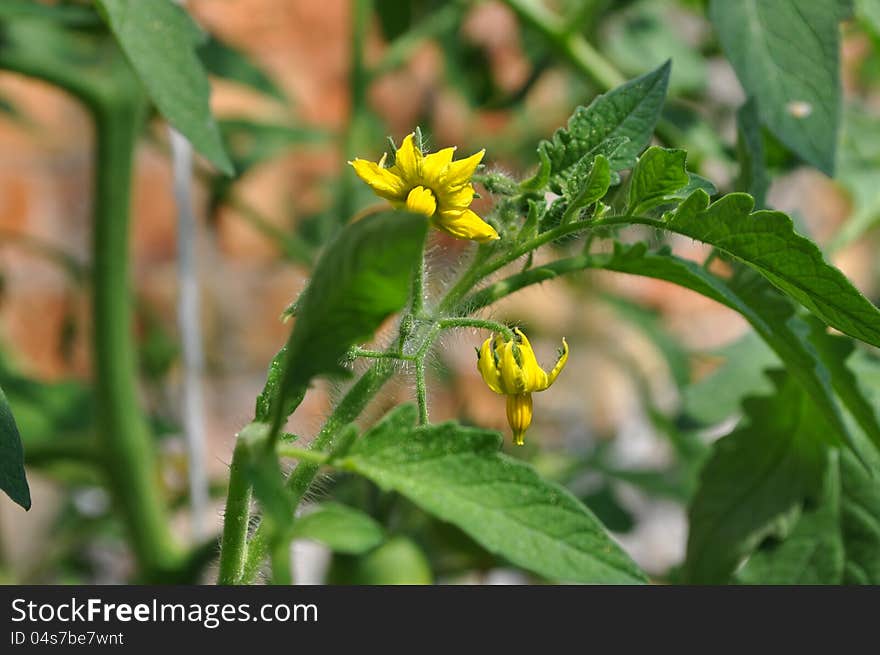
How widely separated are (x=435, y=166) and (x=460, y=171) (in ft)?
0.04

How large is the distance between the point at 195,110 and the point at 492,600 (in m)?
0.33

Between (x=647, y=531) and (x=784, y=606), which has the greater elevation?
(x=647, y=531)

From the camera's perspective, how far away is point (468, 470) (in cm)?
47

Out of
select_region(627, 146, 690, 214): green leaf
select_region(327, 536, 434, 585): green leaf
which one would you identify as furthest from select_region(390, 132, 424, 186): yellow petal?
select_region(327, 536, 434, 585): green leaf

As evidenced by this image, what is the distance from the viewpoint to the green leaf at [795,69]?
2.28ft

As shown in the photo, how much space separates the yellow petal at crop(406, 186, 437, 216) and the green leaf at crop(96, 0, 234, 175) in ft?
0.58

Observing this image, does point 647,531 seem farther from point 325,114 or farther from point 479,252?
point 479,252

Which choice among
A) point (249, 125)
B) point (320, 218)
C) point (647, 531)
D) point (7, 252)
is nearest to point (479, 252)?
point (249, 125)

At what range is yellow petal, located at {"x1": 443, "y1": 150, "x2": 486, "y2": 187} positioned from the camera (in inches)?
20.5

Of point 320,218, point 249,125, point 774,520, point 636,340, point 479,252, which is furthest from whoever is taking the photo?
point 636,340

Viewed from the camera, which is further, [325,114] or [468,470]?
[325,114]

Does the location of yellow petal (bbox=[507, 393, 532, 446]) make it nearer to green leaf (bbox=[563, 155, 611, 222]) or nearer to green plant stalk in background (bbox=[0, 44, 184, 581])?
green leaf (bbox=[563, 155, 611, 222])

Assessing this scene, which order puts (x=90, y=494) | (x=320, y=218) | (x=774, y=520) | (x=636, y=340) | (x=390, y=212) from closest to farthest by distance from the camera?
(x=390, y=212) < (x=774, y=520) < (x=320, y=218) < (x=90, y=494) < (x=636, y=340)

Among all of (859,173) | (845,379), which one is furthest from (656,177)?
(859,173)
